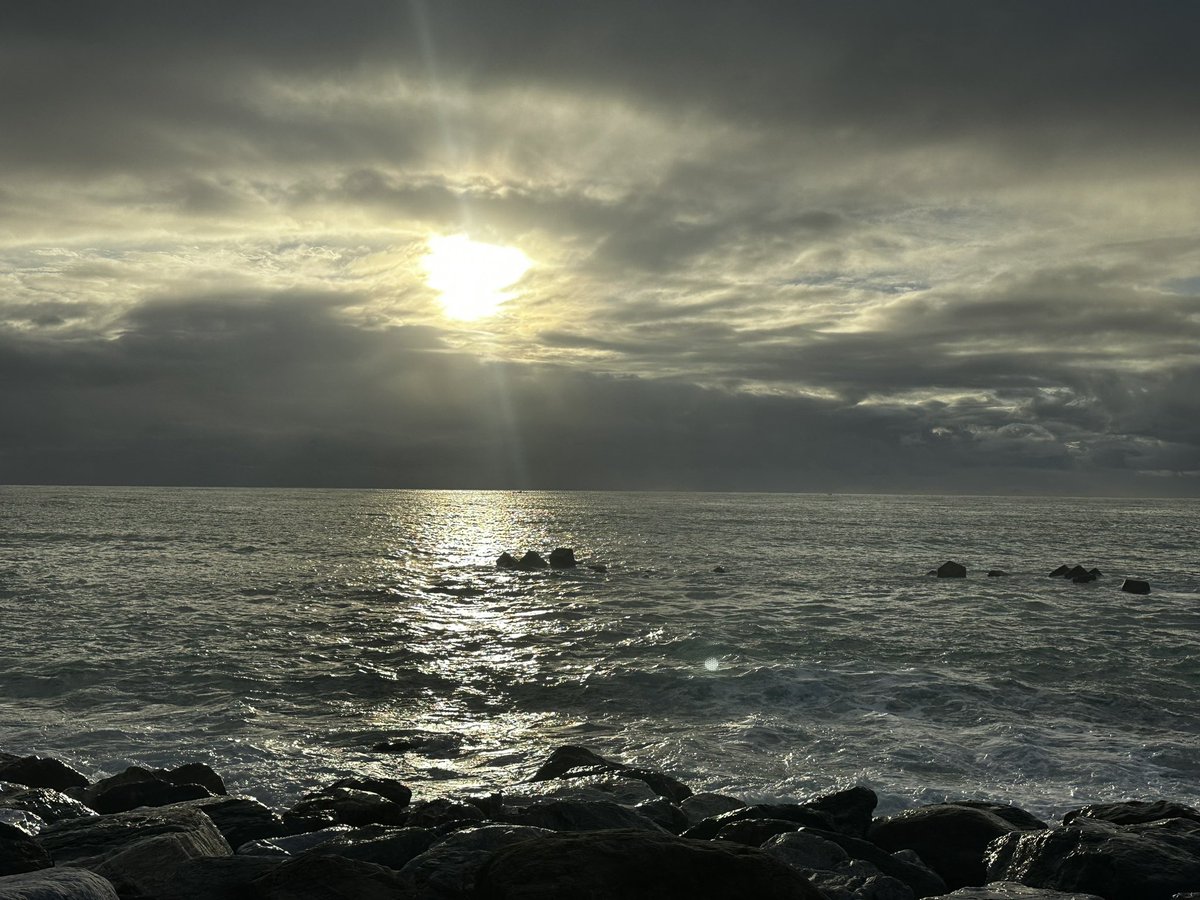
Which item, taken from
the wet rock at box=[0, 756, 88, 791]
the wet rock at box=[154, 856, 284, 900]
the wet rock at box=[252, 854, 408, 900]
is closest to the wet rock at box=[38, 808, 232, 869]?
the wet rock at box=[154, 856, 284, 900]

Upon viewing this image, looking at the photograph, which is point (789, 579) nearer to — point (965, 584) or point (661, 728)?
point (965, 584)

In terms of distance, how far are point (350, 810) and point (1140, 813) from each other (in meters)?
11.3

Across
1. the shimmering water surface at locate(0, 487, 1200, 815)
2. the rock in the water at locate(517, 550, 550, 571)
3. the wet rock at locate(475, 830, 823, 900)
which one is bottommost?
the rock in the water at locate(517, 550, 550, 571)

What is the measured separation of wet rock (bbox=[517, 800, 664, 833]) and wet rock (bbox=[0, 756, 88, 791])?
28.9 ft

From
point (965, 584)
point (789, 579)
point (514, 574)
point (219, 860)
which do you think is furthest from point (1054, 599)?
point (219, 860)

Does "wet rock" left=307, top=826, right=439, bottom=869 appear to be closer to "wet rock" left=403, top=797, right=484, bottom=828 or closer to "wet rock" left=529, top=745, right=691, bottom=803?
"wet rock" left=403, top=797, right=484, bottom=828

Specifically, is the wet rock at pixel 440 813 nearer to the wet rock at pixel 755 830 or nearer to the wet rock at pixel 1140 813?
the wet rock at pixel 755 830

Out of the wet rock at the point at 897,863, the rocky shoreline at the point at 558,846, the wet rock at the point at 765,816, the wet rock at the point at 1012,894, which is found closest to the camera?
the rocky shoreline at the point at 558,846

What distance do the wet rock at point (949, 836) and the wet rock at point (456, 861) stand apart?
5441mm

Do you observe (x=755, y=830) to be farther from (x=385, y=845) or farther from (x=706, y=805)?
(x=385, y=845)

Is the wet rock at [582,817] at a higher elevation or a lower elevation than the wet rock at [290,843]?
lower

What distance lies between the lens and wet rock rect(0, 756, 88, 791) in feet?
48.0

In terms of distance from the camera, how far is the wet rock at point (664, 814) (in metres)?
12.2

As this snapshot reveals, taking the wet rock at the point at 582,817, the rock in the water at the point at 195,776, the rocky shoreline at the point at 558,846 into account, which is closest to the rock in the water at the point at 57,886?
the rocky shoreline at the point at 558,846
